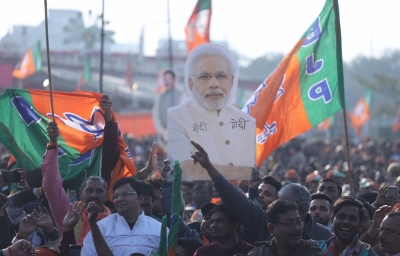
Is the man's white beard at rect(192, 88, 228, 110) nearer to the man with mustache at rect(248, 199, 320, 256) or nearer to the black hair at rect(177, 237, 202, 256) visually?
the black hair at rect(177, 237, 202, 256)

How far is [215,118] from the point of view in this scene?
706 centimetres

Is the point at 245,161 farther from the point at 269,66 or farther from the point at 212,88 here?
the point at 269,66

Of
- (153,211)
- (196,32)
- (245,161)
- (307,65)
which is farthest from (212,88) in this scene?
(196,32)

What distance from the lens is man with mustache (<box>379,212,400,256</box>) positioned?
5613 mm

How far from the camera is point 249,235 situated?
630 cm

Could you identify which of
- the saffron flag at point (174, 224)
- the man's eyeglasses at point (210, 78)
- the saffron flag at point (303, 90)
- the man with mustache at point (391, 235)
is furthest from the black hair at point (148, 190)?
the saffron flag at point (303, 90)

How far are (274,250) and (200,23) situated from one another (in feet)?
37.0

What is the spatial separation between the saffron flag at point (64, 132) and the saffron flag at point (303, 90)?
161 centimetres

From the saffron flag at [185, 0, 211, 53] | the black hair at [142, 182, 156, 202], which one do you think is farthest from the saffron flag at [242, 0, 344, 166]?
the saffron flag at [185, 0, 211, 53]

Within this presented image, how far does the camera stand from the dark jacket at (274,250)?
530 cm

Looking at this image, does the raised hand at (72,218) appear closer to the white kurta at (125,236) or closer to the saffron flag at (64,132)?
the white kurta at (125,236)

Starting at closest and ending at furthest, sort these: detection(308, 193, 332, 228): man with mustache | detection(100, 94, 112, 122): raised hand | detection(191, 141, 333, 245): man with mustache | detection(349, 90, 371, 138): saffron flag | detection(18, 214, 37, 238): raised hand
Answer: detection(191, 141, 333, 245): man with mustache → detection(18, 214, 37, 238): raised hand → detection(308, 193, 332, 228): man with mustache → detection(100, 94, 112, 122): raised hand → detection(349, 90, 371, 138): saffron flag

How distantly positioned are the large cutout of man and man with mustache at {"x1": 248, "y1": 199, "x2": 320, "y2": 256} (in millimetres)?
1497

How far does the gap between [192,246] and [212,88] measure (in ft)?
4.21
